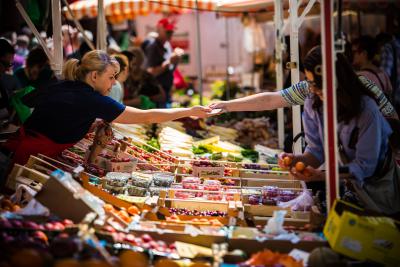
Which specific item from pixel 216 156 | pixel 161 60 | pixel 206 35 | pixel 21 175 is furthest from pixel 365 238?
pixel 206 35

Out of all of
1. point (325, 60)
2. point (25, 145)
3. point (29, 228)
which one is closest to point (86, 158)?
point (25, 145)

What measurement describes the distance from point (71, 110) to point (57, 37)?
1.56 m

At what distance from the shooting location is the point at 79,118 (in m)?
5.51

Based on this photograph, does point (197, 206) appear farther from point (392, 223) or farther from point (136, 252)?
point (392, 223)

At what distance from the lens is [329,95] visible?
4.20 m

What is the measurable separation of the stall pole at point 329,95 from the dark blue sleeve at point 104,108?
2.01m

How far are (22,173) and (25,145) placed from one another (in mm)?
551

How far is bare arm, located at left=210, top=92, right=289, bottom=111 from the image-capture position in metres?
6.01

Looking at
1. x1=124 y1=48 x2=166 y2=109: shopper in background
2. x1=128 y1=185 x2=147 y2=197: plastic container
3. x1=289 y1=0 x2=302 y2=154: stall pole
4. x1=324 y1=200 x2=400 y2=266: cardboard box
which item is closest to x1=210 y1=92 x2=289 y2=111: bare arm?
x1=289 y1=0 x2=302 y2=154: stall pole

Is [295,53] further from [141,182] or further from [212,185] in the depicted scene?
[141,182]

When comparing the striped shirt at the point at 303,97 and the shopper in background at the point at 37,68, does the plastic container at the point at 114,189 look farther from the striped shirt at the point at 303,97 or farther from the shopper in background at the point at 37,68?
the shopper in background at the point at 37,68

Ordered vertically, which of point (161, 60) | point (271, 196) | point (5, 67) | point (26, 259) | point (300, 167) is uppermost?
point (5, 67)

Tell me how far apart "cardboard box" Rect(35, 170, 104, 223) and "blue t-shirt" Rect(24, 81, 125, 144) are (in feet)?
3.83

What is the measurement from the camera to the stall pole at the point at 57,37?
6570mm
